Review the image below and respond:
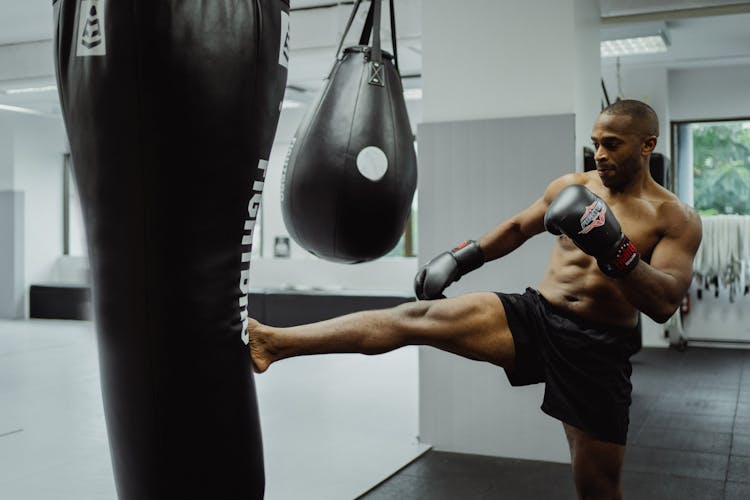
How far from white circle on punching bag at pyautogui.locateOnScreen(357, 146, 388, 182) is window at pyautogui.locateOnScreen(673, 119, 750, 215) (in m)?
6.61

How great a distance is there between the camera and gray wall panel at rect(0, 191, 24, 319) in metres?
10.5

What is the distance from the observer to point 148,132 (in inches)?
44.6

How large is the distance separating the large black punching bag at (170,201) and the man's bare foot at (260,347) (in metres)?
0.57

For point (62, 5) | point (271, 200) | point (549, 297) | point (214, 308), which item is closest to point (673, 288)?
point (549, 297)

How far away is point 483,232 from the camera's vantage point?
3.76m

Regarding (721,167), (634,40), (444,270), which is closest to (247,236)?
(444,270)

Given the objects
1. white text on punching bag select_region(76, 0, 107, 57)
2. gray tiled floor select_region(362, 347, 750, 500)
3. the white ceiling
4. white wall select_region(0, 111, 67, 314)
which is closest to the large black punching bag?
white text on punching bag select_region(76, 0, 107, 57)

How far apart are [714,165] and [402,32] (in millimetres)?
3959

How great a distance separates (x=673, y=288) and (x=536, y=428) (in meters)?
1.81

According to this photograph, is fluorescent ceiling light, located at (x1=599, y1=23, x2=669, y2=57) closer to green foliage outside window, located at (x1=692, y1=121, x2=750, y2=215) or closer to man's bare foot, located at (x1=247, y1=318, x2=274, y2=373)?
green foliage outside window, located at (x1=692, y1=121, x2=750, y2=215)

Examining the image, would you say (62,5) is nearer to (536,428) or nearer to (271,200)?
(536,428)

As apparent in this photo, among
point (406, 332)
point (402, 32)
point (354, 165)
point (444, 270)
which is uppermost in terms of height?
point (402, 32)

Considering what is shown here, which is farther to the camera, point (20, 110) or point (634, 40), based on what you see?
point (20, 110)

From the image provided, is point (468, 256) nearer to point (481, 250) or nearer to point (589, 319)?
point (481, 250)
